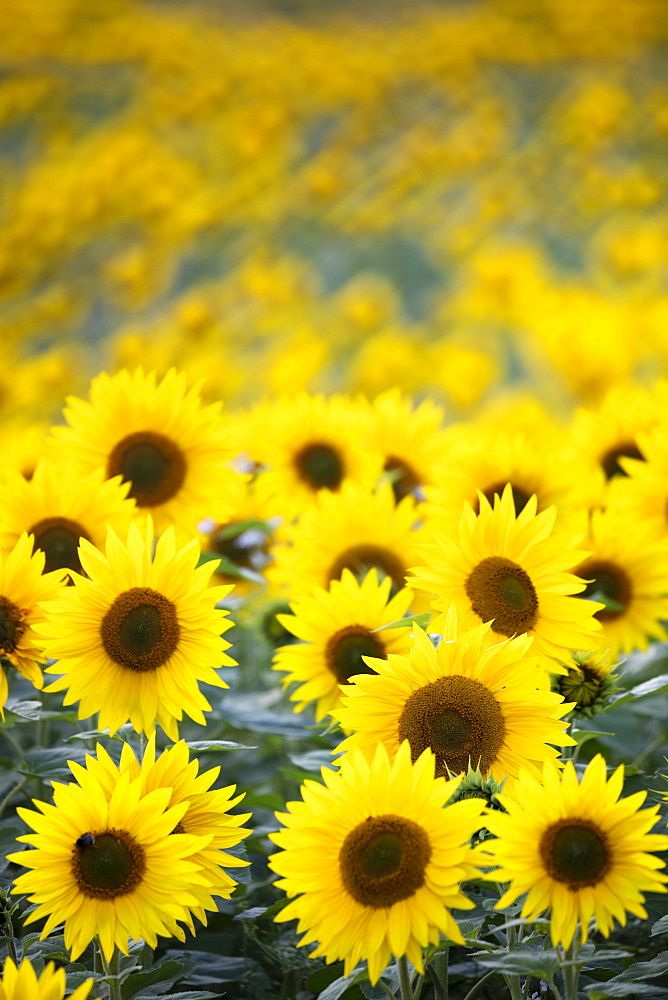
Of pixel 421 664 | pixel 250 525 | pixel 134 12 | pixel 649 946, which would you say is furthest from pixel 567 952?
pixel 134 12

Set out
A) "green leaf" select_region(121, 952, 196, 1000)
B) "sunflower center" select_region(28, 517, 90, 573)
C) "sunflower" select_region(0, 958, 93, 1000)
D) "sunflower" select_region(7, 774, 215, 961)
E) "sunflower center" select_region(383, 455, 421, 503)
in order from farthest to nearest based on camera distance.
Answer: "sunflower center" select_region(383, 455, 421, 503) → "sunflower center" select_region(28, 517, 90, 573) → "green leaf" select_region(121, 952, 196, 1000) → "sunflower" select_region(7, 774, 215, 961) → "sunflower" select_region(0, 958, 93, 1000)

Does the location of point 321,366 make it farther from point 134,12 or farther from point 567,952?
point 567,952

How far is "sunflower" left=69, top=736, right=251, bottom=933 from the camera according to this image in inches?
35.3

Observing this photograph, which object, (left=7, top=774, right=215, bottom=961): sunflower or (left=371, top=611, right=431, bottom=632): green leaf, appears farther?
(left=371, top=611, right=431, bottom=632): green leaf

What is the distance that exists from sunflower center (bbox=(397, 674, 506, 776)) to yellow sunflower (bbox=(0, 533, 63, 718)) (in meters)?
0.43

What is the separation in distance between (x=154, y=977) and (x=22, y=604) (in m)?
0.42

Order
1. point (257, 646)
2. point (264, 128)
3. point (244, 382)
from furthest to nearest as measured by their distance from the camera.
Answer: point (264, 128) → point (244, 382) → point (257, 646)

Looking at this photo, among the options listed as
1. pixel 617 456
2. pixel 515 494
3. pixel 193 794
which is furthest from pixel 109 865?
pixel 617 456

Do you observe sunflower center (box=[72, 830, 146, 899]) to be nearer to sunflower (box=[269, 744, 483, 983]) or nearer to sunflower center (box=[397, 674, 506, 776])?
sunflower (box=[269, 744, 483, 983])

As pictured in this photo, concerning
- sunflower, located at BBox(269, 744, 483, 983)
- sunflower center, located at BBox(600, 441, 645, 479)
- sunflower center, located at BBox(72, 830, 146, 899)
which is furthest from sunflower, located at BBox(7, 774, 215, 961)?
sunflower center, located at BBox(600, 441, 645, 479)

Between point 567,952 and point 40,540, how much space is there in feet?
2.59

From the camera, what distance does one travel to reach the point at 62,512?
124 cm

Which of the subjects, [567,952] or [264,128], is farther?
[264,128]

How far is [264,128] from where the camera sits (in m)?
4.87
